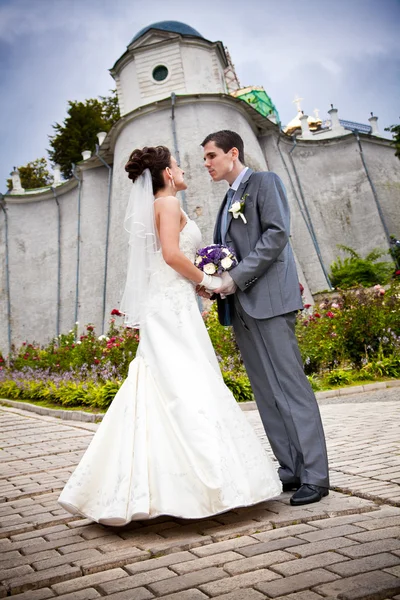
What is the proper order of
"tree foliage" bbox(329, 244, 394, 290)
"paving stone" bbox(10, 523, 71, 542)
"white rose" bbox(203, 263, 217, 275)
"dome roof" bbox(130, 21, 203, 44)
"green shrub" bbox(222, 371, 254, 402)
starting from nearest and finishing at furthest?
"paving stone" bbox(10, 523, 71, 542) → "white rose" bbox(203, 263, 217, 275) → "green shrub" bbox(222, 371, 254, 402) → "tree foliage" bbox(329, 244, 394, 290) → "dome roof" bbox(130, 21, 203, 44)

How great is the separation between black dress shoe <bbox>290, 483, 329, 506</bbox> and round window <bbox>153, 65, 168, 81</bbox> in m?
23.4

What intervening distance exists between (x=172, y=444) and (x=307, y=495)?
0.89 metres

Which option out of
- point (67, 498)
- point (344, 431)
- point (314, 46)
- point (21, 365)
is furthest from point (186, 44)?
point (67, 498)

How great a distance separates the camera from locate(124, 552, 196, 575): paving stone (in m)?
2.84

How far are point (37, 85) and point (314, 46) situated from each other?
5099 millimetres

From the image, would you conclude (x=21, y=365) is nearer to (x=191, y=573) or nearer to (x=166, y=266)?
(x=166, y=266)

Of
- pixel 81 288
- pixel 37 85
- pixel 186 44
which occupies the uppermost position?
pixel 186 44

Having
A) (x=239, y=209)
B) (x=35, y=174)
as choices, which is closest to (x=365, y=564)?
(x=239, y=209)

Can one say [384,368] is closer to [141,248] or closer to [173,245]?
[141,248]

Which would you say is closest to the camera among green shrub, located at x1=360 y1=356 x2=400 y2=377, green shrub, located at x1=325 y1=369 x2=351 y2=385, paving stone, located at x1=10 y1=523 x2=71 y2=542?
paving stone, located at x1=10 y1=523 x2=71 y2=542

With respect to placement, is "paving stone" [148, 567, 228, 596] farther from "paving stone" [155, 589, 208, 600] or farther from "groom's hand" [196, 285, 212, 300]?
"groom's hand" [196, 285, 212, 300]

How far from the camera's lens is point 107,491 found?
354 centimetres

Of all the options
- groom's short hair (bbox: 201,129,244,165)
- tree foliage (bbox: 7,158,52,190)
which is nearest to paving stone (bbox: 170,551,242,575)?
groom's short hair (bbox: 201,129,244,165)

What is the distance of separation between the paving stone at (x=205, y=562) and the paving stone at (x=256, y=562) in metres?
0.06
